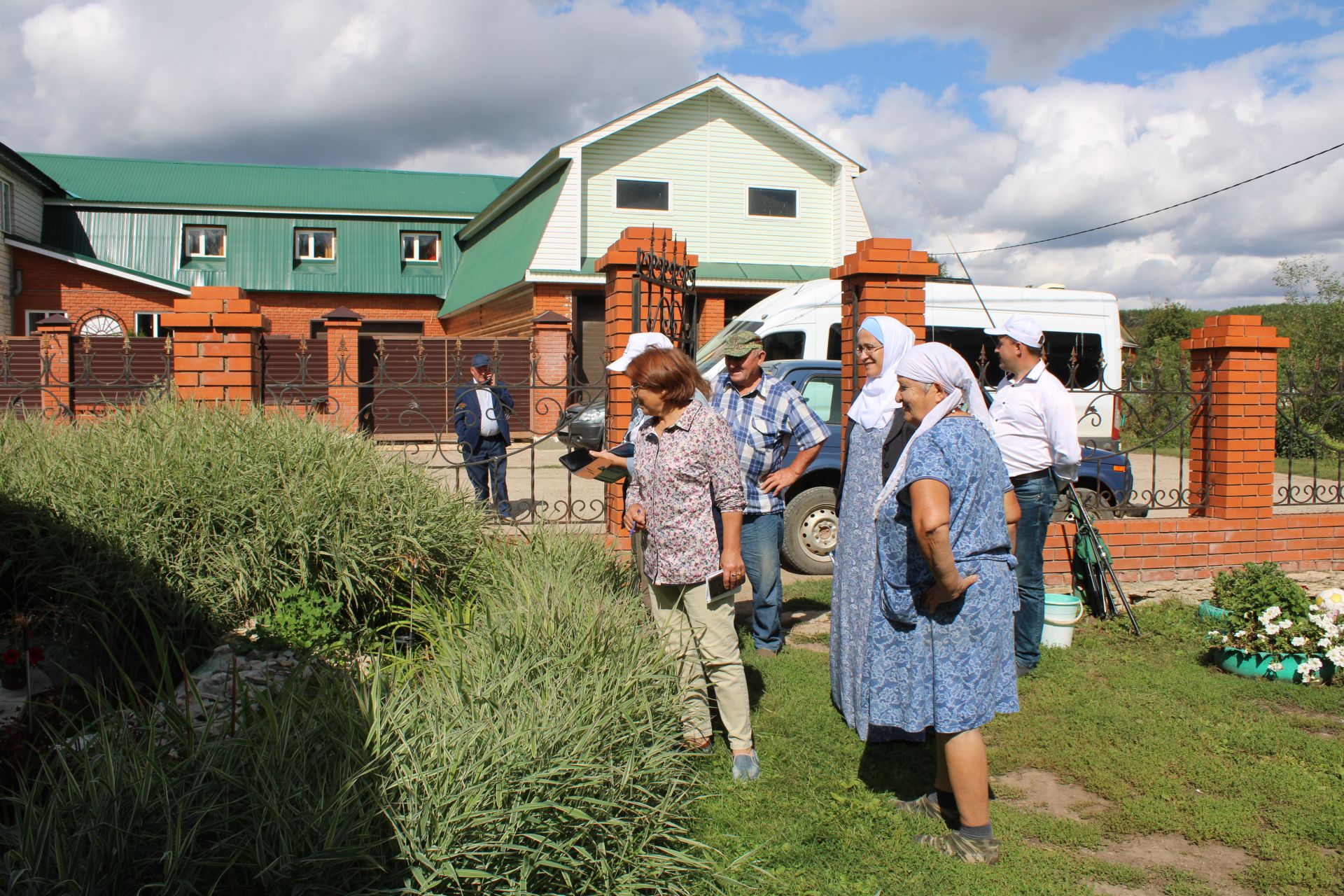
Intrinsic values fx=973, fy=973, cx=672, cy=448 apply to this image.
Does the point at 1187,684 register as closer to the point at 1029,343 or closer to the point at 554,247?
the point at 1029,343

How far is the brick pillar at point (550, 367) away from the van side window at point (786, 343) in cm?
248

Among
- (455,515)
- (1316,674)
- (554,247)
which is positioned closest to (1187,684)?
(1316,674)

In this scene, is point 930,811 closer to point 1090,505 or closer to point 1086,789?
point 1086,789

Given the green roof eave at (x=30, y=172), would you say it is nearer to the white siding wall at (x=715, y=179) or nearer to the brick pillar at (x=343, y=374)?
the brick pillar at (x=343, y=374)

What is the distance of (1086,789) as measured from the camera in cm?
386

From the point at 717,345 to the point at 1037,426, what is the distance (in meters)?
5.89

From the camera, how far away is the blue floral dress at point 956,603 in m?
3.08

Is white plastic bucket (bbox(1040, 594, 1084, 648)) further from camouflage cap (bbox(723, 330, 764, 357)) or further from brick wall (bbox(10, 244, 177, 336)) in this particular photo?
brick wall (bbox(10, 244, 177, 336))

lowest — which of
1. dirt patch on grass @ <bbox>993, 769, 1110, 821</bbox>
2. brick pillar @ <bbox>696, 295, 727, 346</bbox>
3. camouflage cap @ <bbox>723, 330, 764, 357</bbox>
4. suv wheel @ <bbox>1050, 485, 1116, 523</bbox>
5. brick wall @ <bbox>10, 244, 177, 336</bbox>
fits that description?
dirt patch on grass @ <bbox>993, 769, 1110, 821</bbox>

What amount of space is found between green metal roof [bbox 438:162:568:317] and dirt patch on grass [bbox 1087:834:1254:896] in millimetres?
18629

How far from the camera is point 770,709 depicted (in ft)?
14.9

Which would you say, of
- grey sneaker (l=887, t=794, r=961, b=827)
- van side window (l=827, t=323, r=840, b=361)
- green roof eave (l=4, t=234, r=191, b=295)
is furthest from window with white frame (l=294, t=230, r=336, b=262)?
grey sneaker (l=887, t=794, r=961, b=827)

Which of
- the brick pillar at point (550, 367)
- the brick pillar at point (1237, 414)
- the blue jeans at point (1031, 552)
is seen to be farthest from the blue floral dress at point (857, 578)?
the brick pillar at point (1237, 414)

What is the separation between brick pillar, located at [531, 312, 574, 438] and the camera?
6.63 metres
